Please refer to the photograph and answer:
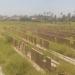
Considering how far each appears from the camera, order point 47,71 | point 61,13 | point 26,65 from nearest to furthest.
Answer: point 47,71 < point 26,65 < point 61,13

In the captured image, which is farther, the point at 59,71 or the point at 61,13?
the point at 61,13

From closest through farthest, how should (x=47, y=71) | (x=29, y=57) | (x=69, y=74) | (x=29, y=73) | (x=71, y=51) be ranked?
(x=69, y=74)
(x=47, y=71)
(x=29, y=73)
(x=29, y=57)
(x=71, y=51)

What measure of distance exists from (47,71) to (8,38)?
16390mm

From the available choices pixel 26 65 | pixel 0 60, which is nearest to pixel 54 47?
pixel 0 60

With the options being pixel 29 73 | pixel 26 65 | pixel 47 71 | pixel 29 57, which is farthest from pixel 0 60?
pixel 47 71

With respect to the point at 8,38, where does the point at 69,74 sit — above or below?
above

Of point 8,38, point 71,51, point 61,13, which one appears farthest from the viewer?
point 61,13

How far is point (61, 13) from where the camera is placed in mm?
86875

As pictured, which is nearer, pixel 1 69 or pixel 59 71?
pixel 59 71

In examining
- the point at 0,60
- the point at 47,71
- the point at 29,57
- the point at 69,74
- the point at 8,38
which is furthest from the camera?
the point at 8,38

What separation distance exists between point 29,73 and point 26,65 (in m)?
1.16

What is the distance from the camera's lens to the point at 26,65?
11.7 m

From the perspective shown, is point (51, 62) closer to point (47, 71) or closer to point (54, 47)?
point (47, 71)

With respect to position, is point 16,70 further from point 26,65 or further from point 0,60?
point 0,60
